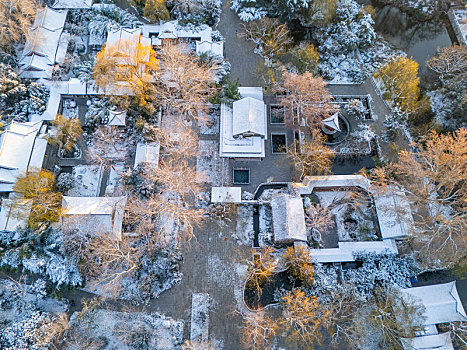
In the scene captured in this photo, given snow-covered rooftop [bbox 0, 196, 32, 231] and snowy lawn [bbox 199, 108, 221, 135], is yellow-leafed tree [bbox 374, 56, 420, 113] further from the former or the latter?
snow-covered rooftop [bbox 0, 196, 32, 231]

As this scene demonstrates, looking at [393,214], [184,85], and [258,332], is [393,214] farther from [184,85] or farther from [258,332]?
[184,85]

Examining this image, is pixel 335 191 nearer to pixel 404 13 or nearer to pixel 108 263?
pixel 108 263

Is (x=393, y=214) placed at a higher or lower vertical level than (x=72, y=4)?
lower

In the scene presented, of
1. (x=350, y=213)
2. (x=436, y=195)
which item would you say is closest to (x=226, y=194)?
(x=350, y=213)

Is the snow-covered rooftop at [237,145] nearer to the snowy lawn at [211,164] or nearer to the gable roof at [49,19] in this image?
the snowy lawn at [211,164]

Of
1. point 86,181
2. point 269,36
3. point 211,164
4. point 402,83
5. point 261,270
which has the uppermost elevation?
point 269,36

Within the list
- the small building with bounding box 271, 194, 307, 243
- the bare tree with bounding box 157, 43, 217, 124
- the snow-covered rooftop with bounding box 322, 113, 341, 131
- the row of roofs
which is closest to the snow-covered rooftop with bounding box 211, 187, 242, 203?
the small building with bounding box 271, 194, 307, 243

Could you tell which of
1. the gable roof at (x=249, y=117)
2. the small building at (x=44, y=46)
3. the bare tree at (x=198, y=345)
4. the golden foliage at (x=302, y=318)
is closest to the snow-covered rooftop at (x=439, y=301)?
the golden foliage at (x=302, y=318)
